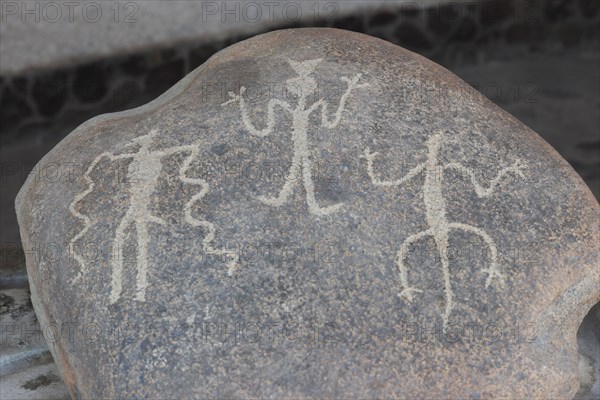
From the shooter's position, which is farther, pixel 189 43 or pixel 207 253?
pixel 189 43

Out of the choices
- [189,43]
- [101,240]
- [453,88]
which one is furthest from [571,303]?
[189,43]

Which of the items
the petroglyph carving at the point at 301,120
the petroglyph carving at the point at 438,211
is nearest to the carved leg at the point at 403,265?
the petroglyph carving at the point at 438,211

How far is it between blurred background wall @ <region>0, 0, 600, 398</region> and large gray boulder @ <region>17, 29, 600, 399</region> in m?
1.58

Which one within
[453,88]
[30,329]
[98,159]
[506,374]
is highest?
[453,88]

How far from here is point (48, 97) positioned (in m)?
4.08

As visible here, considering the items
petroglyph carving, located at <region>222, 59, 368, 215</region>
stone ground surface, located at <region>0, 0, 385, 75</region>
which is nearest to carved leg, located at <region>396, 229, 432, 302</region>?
petroglyph carving, located at <region>222, 59, 368, 215</region>

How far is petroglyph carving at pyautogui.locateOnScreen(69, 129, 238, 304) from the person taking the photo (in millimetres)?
1953

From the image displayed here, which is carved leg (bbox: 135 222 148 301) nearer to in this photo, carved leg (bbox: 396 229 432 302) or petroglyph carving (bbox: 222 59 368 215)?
petroglyph carving (bbox: 222 59 368 215)

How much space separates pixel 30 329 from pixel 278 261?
102 cm

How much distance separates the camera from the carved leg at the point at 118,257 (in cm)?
193

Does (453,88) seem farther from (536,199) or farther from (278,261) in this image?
(278,261)

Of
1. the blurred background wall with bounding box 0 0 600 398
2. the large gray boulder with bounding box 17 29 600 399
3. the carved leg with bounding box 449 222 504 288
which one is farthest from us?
the blurred background wall with bounding box 0 0 600 398

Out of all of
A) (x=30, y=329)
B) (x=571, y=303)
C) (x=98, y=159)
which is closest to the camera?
(x=571, y=303)

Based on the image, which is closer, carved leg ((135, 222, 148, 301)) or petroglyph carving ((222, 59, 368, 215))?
carved leg ((135, 222, 148, 301))
